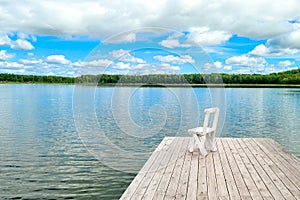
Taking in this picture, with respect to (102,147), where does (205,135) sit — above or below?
above

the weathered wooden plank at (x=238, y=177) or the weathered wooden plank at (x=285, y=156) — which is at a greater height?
the weathered wooden plank at (x=238, y=177)

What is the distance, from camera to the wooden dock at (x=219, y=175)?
467 centimetres

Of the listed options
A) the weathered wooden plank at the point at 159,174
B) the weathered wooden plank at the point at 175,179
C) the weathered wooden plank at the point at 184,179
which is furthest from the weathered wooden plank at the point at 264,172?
the weathered wooden plank at the point at 159,174

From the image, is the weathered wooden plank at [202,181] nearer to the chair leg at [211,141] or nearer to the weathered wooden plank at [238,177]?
the weathered wooden plank at [238,177]

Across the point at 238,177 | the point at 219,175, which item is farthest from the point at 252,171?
the point at 219,175

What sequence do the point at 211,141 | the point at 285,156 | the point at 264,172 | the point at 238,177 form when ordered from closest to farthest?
the point at 238,177 < the point at 264,172 < the point at 285,156 < the point at 211,141

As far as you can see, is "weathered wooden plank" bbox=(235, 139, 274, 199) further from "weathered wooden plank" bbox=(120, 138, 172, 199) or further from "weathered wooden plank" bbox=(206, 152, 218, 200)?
"weathered wooden plank" bbox=(120, 138, 172, 199)

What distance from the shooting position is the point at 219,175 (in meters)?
5.63

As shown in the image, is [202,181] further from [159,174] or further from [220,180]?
[159,174]

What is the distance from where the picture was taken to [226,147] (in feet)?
27.4

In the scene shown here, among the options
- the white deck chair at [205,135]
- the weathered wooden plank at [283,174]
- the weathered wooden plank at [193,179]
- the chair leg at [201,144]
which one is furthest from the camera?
the chair leg at [201,144]

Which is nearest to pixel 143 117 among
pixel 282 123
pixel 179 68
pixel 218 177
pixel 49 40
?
pixel 179 68

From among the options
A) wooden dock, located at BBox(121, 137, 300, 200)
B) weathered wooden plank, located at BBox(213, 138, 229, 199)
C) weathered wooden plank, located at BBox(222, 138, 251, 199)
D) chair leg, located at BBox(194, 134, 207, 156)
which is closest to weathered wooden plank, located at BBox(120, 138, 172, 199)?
wooden dock, located at BBox(121, 137, 300, 200)

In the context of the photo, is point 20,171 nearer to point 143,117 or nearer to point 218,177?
point 143,117
